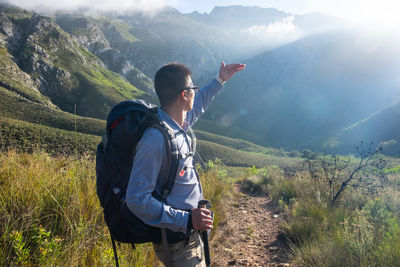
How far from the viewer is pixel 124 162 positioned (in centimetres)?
161

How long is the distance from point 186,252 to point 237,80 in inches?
6974

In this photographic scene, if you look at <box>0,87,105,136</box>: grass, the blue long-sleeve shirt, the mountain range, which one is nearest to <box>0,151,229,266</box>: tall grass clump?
the blue long-sleeve shirt

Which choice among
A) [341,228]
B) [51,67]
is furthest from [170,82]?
[51,67]

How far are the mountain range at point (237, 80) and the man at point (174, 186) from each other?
2135 inches

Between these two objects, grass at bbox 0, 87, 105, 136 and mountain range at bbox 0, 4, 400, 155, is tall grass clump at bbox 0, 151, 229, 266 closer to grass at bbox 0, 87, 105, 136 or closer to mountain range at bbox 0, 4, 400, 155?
grass at bbox 0, 87, 105, 136

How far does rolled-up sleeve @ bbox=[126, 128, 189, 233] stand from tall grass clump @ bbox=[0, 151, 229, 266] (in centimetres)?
57

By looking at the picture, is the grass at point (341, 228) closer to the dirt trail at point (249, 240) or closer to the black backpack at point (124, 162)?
the dirt trail at point (249, 240)

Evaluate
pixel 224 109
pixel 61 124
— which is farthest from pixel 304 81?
pixel 61 124

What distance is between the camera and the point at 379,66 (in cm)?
13712

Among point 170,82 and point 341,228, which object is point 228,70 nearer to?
point 170,82

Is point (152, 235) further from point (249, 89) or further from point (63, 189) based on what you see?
point (249, 89)

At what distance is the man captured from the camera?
Answer: 1494mm

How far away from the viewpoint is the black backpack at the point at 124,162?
1.56 metres

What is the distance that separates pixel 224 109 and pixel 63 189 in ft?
500
